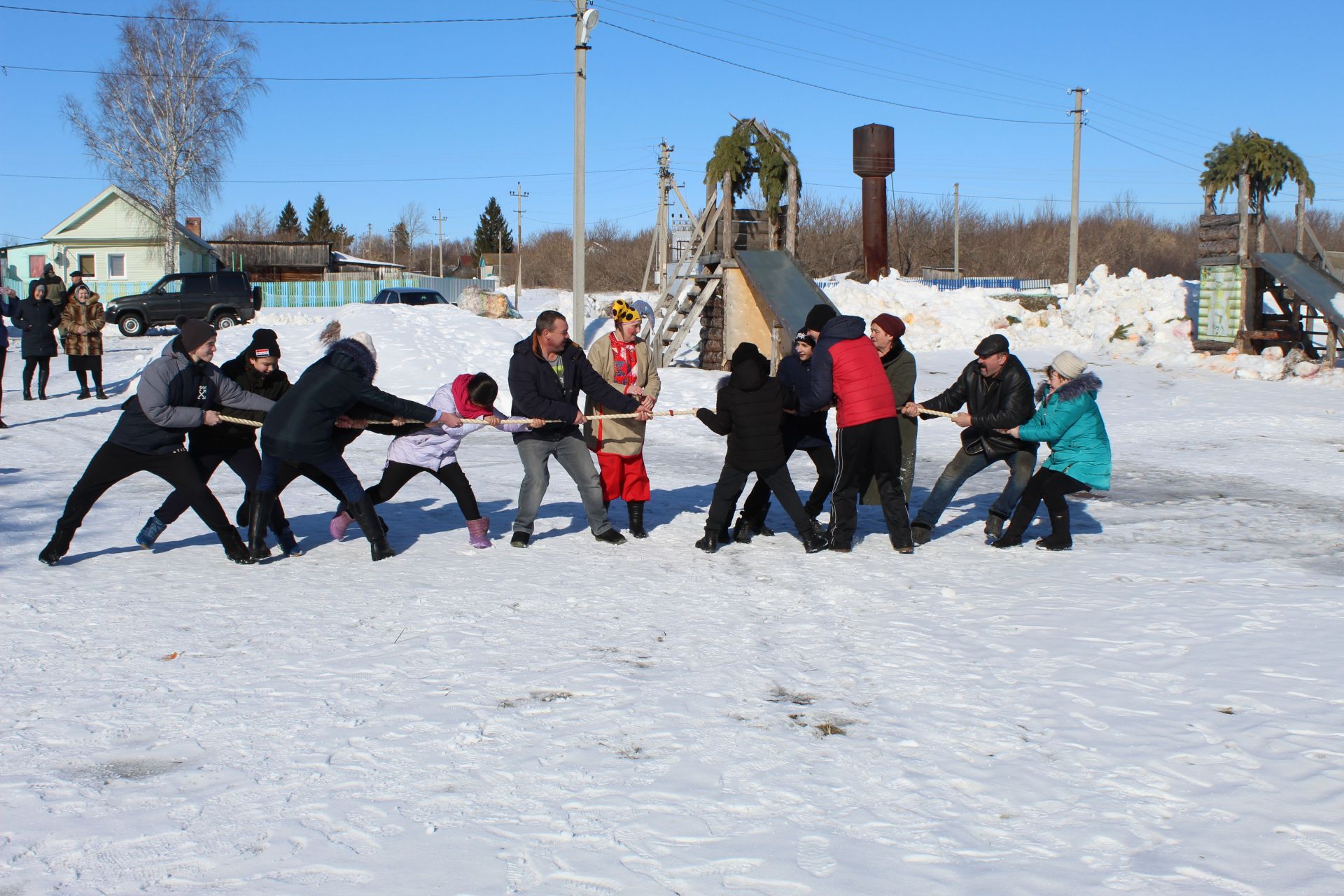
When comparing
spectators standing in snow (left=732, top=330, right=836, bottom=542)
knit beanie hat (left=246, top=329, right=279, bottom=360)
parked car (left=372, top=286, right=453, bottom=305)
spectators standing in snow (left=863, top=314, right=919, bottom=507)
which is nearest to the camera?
knit beanie hat (left=246, top=329, right=279, bottom=360)

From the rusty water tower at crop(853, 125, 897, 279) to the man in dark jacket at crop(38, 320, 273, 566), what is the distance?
76.5 feet

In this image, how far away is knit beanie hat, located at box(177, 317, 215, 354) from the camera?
7012 millimetres

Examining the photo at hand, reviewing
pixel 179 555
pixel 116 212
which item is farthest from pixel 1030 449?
pixel 116 212

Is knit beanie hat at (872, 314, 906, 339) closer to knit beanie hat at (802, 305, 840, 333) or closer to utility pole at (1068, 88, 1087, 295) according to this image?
knit beanie hat at (802, 305, 840, 333)

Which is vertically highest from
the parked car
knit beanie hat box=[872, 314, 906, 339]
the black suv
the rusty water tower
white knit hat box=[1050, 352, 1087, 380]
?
the rusty water tower

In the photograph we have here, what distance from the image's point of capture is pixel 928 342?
25188 millimetres

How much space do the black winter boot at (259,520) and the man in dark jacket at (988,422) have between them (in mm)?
4608

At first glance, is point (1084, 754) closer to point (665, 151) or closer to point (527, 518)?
point (527, 518)

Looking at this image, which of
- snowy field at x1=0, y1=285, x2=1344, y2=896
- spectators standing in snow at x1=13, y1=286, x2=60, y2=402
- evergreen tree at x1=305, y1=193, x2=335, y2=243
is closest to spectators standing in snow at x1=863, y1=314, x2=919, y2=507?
snowy field at x1=0, y1=285, x2=1344, y2=896

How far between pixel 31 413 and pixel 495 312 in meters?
14.8

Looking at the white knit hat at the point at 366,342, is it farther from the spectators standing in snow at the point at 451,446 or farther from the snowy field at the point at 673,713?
the snowy field at the point at 673,713

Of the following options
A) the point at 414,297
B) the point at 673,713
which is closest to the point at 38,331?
the point at 673,713

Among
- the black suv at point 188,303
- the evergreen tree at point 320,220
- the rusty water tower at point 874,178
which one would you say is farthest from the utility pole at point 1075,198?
the evergreen tree at point 320,220

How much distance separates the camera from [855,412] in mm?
7680
